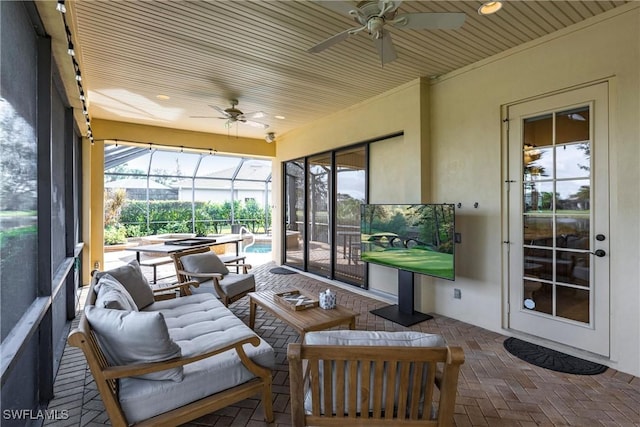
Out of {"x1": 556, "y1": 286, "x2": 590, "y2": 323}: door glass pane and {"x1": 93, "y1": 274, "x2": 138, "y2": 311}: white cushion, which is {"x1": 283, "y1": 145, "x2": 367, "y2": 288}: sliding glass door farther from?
{"x1": 93, "y1": 274, "x2": 138, "y2": 311}: white cushion

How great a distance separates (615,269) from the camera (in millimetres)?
2631

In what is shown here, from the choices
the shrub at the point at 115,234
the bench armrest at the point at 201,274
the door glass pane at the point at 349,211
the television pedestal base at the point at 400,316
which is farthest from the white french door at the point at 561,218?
the shrub at the point at 115,234

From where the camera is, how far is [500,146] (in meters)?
3.36

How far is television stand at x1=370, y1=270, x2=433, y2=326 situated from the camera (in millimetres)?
3795

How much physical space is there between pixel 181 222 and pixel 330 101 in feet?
27.3

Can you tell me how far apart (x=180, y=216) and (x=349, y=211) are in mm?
7939

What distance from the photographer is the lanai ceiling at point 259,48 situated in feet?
8.39

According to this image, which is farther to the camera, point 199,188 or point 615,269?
point 199,188

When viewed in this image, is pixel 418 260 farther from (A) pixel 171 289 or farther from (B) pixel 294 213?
(B) pixel 294 213

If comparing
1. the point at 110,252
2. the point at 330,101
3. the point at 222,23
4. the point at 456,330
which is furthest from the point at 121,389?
the point at 110,252

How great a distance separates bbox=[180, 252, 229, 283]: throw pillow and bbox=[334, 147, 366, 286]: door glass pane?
→ 2.13 meters

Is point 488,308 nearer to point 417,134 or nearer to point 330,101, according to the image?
point 417,134

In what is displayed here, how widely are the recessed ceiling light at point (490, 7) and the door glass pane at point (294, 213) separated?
4403 millimetres

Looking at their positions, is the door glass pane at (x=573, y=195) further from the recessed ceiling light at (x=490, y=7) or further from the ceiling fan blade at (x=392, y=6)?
the ceiling fan blade at (x=392, y=6)
